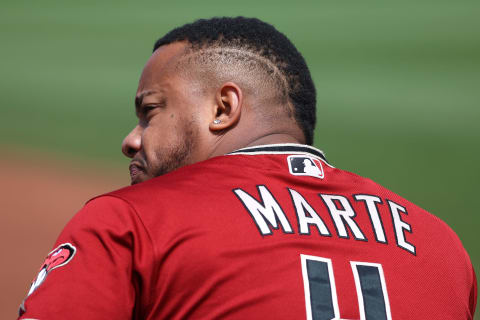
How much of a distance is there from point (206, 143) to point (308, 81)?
0.25 metres

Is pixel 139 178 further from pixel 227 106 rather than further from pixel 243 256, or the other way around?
pixel 243 256

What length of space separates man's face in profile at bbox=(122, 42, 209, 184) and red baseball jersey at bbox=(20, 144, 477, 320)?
0.16 metres

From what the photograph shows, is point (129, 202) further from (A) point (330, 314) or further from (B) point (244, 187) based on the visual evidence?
(A) point (330, 314)

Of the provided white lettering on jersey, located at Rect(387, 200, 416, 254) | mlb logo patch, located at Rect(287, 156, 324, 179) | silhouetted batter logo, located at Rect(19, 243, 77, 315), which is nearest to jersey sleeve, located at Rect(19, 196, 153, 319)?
silhouetted batter logo, located at Rect(19, 243, 77, 315)

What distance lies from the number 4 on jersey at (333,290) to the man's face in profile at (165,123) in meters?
0.35

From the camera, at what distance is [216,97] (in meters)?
1.07


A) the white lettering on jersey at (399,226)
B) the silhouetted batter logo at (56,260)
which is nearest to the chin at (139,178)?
the silhouetted batter logo at (56,260)

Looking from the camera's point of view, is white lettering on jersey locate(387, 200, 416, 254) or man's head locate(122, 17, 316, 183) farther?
man's head locate(122, 17, 316, 183)

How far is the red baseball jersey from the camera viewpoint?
0.75 metres

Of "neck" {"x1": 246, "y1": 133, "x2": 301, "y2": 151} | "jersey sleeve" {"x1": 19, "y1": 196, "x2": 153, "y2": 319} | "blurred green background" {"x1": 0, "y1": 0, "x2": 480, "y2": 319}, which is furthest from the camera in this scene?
"blurred green background" {"x1": 0, "y1": 0, "x2": 480, "y2": 319}

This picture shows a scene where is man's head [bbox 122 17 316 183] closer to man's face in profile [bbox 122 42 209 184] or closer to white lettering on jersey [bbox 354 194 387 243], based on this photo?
man's face in profile [bbox 122 42 209 184]

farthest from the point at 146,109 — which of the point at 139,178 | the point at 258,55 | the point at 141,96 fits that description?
the point at 258,55

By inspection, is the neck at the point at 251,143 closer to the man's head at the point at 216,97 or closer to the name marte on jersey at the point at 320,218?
the man's head at the point at 216,97

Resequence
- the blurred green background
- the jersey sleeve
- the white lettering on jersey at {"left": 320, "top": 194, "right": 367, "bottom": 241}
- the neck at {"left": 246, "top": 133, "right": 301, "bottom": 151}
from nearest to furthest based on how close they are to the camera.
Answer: the jersey sleeve
the white lettering on jersey at {"left": 320, "top": 194, "right": 367, "bottom": 241}
the neck at {"left": 246, "top": 133, "right": 301, "bottom": 151}
the blurred green background
